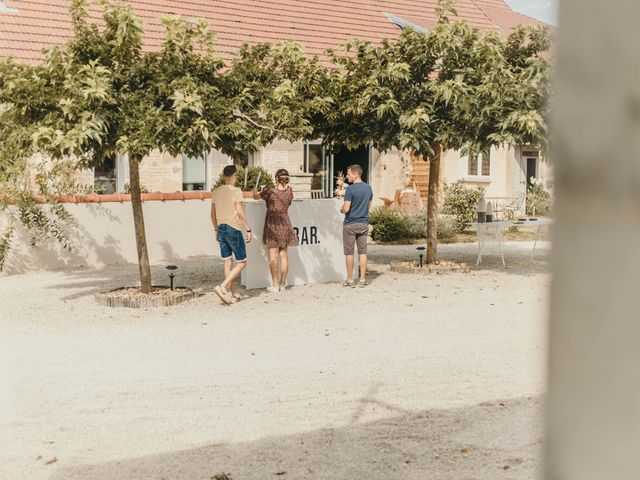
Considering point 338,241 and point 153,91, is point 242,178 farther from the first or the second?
point 153,91

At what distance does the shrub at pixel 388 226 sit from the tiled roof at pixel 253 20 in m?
5.10

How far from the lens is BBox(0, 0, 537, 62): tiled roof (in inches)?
795

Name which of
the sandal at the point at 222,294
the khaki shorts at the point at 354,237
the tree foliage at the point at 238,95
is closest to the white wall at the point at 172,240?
the khaki shorts at the point at 354,237

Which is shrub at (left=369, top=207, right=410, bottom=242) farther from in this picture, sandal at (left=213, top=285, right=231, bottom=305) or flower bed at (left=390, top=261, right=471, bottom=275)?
sandal at (left=213, top=285, right=231, bottom=305)

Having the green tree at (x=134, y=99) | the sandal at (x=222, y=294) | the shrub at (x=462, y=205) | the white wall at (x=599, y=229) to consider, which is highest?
the green tree at (x=134, y=99)

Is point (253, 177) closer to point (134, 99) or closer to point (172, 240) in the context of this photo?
point (172, 240)

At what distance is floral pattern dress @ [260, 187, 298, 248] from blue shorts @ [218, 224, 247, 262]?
0.97 meters

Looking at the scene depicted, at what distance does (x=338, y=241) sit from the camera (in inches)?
595

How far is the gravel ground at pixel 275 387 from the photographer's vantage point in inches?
217

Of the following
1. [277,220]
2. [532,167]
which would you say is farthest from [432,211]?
[532,167]

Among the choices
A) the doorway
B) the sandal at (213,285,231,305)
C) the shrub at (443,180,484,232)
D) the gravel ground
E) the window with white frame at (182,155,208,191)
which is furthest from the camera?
the doorway

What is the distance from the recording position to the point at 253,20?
80.4 ft

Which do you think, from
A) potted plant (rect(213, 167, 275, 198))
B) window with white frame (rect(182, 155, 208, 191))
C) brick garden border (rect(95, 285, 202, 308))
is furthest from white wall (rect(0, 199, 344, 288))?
window with white frame (rect(182, 155, 208, 191))

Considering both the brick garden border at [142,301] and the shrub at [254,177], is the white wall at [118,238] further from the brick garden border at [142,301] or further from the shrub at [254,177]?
the brick garden border at [142,301]
